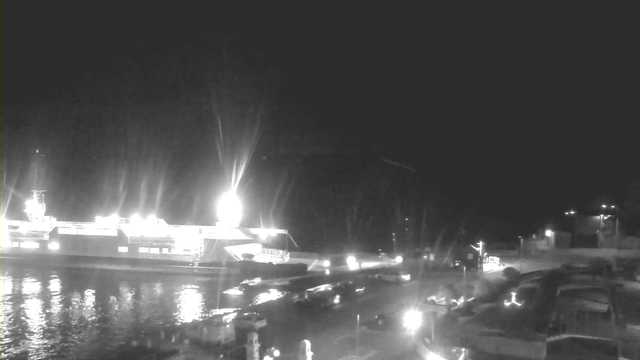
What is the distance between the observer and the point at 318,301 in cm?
877

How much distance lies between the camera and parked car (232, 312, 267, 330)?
6434mm

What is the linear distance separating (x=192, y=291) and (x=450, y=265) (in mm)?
6873

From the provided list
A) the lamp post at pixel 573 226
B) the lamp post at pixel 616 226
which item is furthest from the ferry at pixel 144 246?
the lamp post at pixel 573 226

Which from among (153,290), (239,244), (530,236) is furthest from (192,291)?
(530,236)

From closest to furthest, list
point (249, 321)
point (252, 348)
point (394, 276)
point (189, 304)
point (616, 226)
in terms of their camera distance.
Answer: point (252, 348) → point (249, 321) → point (189, 304) → point (394, 276) → point (616, 226)

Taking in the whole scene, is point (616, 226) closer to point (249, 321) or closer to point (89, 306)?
point (249, 321)

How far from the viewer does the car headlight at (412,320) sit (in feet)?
21.5

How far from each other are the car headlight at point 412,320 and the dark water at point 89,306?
3.62m

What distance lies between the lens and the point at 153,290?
12516 millimetres

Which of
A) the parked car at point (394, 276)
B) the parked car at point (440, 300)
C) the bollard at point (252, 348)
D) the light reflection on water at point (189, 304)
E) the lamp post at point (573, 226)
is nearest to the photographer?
the bollard at point (252, 348)

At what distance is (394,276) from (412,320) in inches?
183

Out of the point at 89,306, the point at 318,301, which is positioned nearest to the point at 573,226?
the point at 318,301

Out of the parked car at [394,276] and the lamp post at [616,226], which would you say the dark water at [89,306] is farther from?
the lamp post at [616,226]

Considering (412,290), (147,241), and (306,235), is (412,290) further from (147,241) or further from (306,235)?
(306,235)
